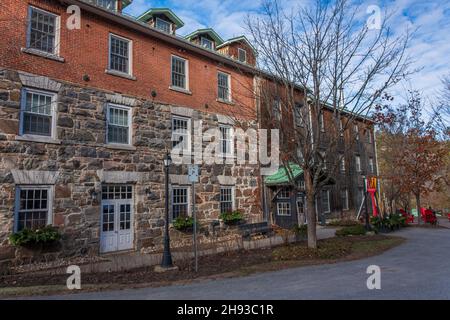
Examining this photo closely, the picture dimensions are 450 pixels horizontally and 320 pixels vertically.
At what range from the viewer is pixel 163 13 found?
1689 cm

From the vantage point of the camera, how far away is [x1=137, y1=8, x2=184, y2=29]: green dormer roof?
1666 cm

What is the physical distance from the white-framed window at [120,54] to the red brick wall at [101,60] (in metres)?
0.22

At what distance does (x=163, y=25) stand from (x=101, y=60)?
5.01 m

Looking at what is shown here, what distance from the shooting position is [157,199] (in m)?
14.6

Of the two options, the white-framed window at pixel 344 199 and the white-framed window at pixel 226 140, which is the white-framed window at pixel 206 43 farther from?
the white-framed window at pixel 344 199

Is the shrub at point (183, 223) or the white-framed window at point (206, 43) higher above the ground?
the white-framed window at point (206, 43)

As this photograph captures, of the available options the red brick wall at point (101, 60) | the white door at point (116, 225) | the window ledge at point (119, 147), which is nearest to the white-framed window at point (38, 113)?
the red brick wall at point (101, 60)

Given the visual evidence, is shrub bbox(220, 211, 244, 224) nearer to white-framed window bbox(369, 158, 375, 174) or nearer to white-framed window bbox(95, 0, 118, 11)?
white-framed window bbox(95, 0, 118, 11)

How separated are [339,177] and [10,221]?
2306 cm

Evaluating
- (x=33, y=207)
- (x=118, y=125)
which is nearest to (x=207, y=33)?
(x=118, y=125)

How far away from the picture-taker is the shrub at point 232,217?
682 inches

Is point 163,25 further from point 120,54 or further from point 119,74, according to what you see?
point 119,74

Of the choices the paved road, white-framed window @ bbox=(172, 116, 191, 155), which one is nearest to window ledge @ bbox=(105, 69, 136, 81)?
white-framed window @ bbox=(172, 116, 191, 155)
